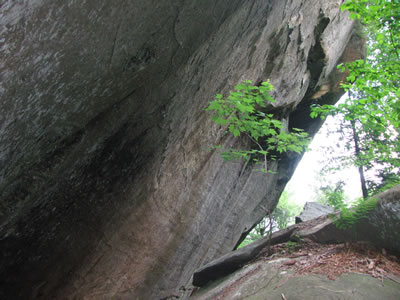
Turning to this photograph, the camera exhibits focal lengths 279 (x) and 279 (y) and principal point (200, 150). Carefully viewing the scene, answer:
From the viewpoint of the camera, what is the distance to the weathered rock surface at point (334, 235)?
4051mm

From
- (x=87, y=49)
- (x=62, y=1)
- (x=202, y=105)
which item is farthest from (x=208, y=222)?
(x=62, y=1)

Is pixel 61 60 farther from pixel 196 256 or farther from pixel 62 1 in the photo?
pixel 196 256

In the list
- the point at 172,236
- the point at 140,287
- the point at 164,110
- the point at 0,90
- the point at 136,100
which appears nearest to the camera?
the point at 0,90

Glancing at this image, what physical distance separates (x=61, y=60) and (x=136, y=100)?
1953 millimetres

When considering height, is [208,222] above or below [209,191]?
below

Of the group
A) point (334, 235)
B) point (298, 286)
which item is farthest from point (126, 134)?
point (334, 235)

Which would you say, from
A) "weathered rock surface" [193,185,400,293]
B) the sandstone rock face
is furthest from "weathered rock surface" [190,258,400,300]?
the sandstone rock face

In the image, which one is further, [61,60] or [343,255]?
[343,255]

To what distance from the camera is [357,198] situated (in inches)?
179

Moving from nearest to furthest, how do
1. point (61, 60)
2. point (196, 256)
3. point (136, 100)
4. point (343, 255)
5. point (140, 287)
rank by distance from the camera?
1. point (61, 60)
2. point (343, 255)
3. point (136, 100)
4. point (140, 287)
5. point (196, 256)

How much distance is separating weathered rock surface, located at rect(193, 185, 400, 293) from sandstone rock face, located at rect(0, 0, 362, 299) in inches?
55.9

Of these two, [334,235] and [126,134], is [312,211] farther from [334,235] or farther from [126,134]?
[126,134]

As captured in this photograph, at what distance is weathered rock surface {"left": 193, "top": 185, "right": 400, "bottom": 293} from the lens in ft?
13.3

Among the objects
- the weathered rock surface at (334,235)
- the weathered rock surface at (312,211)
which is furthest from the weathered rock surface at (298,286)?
the weathered rock surface at (312,211)
